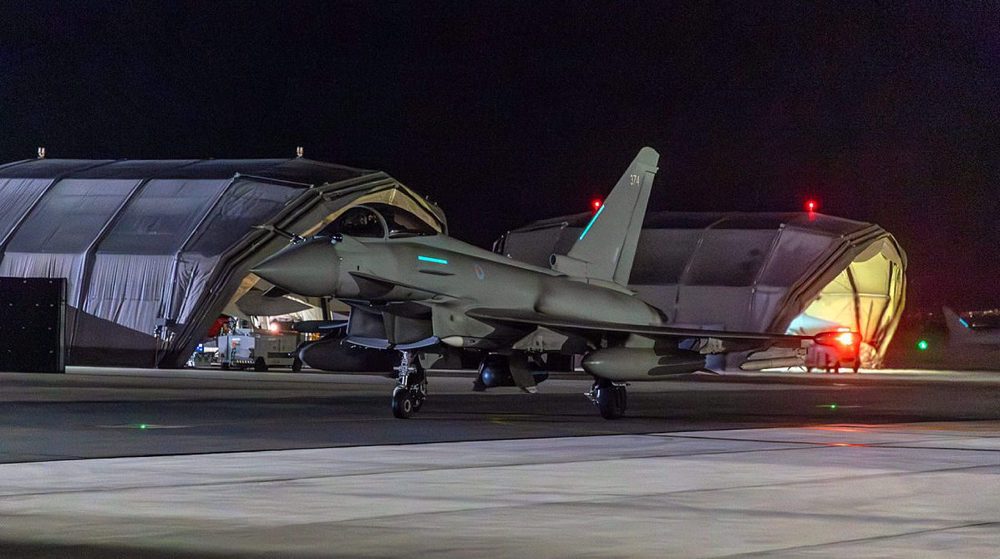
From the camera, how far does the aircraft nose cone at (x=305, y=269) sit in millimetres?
20828

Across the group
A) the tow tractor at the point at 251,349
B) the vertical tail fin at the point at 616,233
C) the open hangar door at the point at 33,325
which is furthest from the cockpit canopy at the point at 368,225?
the tow tractor at the point at 251,349

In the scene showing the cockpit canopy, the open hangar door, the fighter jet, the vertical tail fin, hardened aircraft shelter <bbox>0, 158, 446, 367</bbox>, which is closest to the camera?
the fighter jet

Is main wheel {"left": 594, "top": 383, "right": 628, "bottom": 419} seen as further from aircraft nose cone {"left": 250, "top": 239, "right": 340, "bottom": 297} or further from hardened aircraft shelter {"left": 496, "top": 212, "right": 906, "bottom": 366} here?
hardened aircraft shelter {"left": 496, "top": 212, "right": 906, "bottom": 366}

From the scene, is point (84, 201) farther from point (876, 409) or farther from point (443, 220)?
point (876, 409)

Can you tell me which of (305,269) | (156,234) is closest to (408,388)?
(305,269)

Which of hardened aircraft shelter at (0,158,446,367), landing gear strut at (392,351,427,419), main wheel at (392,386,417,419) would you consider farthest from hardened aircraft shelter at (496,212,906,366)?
main wheel at (392,386,417,419)

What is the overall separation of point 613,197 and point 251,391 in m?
11.7

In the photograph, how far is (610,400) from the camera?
81.1 ft

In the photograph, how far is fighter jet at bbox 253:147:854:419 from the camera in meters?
21.7

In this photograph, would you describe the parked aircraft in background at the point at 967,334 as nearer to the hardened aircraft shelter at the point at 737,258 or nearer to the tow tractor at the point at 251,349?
the hardened aircraft shelter at the point at 737,258

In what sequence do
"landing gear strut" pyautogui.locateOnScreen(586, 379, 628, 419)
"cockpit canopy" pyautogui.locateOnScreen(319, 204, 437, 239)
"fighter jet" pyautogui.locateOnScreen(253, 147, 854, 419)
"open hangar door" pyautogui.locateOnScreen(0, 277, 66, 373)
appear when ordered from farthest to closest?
"open hangar door" pyautogui.locateOnScreen(0, 277, 66, 373) < "landing gear strut" pyautogui.locateOnScreen(586, 379, 628, 419) < "cockpit canopy" pyautogui.locateOnScreen(319, 204, 437, 239) < "fighter jet" pyautogui.locateOnScreen(253, 147, 854, 419)

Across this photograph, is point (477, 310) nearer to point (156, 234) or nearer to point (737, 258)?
point (156, 234)

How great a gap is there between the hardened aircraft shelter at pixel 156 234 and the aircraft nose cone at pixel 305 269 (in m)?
35.8

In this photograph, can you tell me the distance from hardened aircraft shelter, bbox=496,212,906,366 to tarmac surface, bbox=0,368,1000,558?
1598 inches
